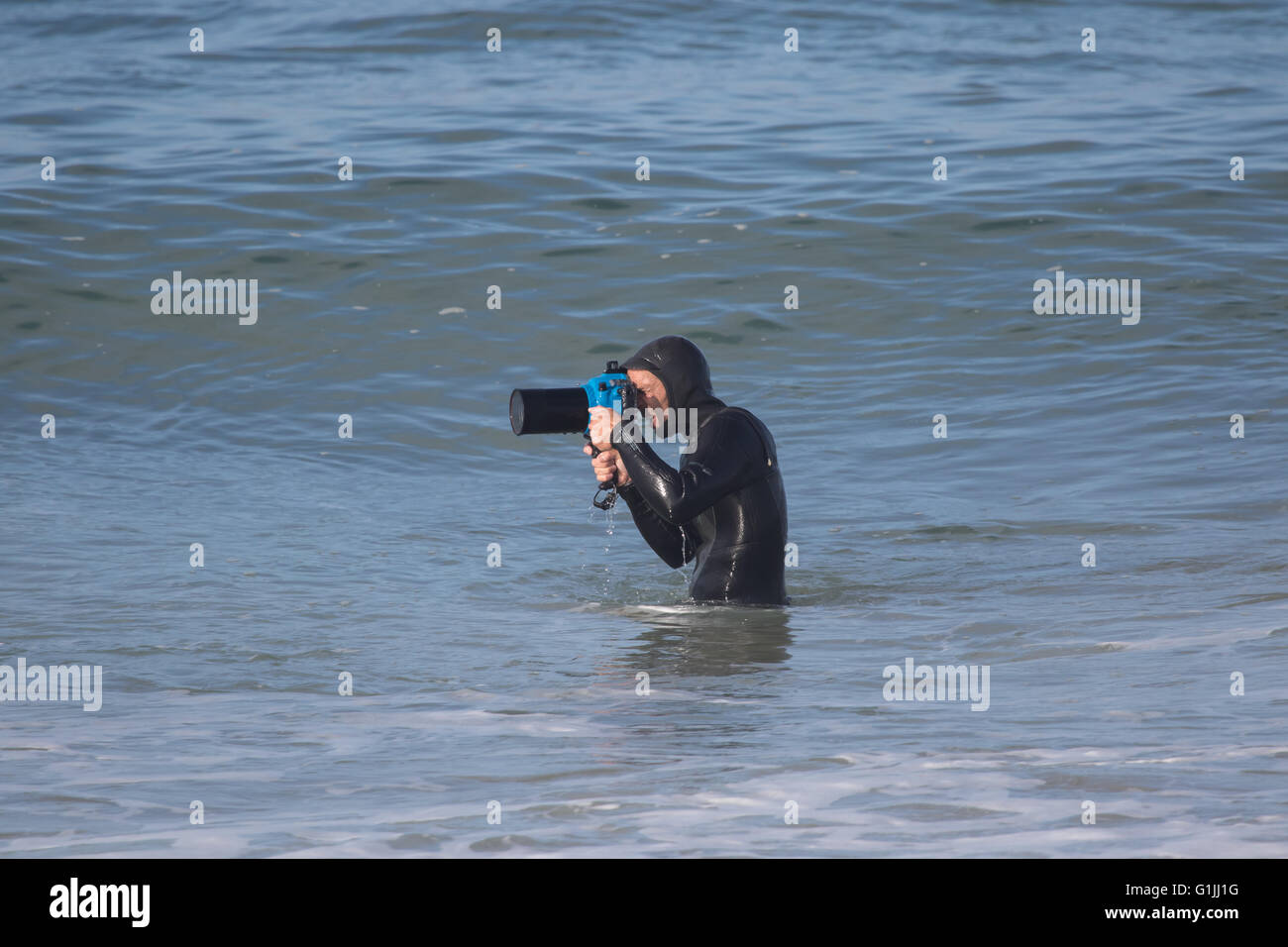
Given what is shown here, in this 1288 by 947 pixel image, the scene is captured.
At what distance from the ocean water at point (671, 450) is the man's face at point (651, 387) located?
3.07 feet

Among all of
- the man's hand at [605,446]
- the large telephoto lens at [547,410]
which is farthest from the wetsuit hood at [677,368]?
the large telephoto lens at [547,410]

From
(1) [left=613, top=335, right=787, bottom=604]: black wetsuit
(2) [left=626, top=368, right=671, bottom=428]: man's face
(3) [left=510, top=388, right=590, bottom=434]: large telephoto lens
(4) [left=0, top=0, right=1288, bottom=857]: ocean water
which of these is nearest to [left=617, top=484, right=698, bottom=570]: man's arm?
(1) [left=613, top=335, right=787, bottom=604]: black wetsuit

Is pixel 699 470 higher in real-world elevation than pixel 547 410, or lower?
lower

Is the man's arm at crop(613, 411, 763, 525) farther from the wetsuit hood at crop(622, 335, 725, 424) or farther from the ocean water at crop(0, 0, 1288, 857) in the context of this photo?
the ocean water at crop(0, 0, 1288, 857)

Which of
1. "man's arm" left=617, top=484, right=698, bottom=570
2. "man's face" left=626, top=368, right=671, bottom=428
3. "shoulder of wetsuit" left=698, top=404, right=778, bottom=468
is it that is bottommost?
"man's arm" left=617, top=484, right=698, bottom=570

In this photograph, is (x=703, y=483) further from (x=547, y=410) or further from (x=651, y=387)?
(x=547, y=410)

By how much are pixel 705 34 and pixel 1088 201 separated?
787 centimetres

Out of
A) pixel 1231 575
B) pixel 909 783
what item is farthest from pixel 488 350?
pixel 909 783

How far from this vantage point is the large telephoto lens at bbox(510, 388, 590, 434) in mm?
5535

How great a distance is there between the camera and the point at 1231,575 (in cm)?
707

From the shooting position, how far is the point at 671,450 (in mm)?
10297

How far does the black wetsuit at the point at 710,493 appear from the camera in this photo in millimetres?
5902

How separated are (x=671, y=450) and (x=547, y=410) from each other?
4.77 meters

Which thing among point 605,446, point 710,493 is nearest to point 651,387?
point 605,446
